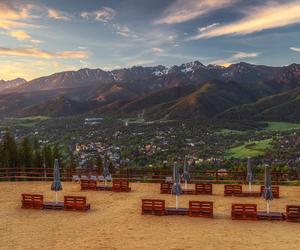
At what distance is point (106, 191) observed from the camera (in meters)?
33.6

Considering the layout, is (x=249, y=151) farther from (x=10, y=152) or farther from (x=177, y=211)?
(x=177, y=211)

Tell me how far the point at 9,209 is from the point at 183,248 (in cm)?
1360

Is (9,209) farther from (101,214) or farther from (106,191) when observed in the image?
(106,191)

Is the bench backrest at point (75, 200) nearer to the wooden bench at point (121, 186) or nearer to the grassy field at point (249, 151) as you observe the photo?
the wooden bench at point (121, 186)

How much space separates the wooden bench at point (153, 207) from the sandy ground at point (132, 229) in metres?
0.60

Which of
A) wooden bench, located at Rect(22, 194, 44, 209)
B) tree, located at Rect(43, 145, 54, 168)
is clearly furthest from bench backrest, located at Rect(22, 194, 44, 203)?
tree, located at Rect(43, 145, 54, 168)

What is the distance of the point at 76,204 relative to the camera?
88.1 ft

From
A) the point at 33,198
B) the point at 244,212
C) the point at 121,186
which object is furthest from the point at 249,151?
the point at 33,198

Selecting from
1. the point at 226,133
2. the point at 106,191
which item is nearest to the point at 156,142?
the point at 226,133

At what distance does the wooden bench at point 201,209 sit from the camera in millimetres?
24875

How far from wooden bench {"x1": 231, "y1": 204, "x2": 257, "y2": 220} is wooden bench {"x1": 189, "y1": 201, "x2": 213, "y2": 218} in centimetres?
135

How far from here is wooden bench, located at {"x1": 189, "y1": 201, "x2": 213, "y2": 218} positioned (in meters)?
24.9

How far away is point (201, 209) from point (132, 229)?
191 inches

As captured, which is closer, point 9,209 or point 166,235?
point 166,235
